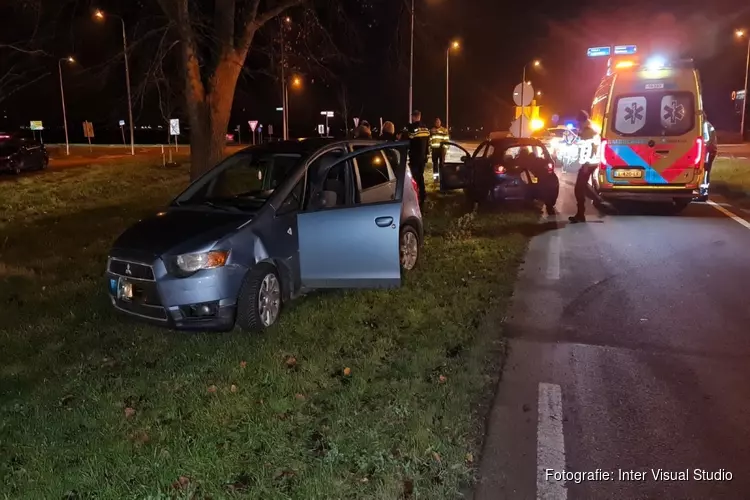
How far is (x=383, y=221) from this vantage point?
6.51m

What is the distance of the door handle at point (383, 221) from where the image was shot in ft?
21.3

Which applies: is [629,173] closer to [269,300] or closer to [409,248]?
[409,248]

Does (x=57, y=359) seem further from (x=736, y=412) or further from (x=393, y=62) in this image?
(x=393, y=62)

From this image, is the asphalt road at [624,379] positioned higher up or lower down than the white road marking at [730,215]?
lower down

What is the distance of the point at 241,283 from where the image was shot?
5637mm

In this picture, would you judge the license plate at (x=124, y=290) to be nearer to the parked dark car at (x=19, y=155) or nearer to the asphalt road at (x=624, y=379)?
the asphalt road at (x=624, y=379)

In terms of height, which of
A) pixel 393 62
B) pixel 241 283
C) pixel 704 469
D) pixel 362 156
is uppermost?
pixel 393 62

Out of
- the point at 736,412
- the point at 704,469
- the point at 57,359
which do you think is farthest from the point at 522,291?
the point at 57,359

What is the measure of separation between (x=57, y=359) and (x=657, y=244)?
27.4 feet

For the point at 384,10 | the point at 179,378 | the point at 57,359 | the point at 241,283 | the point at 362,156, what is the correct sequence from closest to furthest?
the point at 179,378 < the point at 57,359 < the point at 241,283 < the point at 362,156 < the point at 384,10

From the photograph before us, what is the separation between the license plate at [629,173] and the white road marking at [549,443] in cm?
855

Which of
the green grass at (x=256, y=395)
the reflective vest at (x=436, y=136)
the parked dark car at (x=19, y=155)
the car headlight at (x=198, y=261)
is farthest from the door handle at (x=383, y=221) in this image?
the parked dark car at (x=19, y=155)

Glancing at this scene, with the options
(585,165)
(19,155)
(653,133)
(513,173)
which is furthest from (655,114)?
(19,155)

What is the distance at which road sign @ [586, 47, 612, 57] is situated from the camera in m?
16.4
